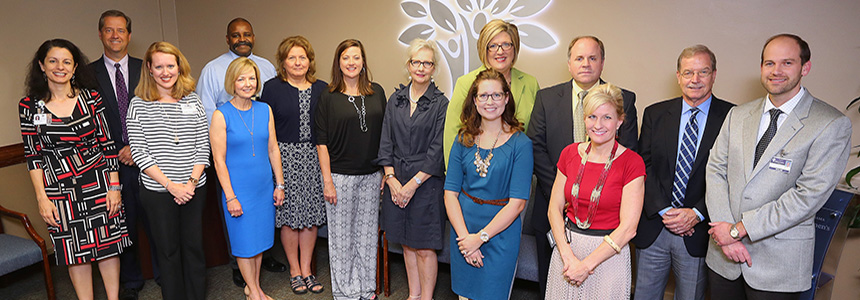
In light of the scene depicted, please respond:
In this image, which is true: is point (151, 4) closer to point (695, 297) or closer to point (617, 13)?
point (617, 13)

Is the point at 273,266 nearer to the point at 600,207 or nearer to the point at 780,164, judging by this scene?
the point at 600,207

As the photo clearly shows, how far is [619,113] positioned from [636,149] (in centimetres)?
54

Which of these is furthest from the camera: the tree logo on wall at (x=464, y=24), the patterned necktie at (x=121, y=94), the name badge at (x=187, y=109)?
the tree logo on wall at (x=464, y=24)

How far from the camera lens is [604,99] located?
230 cm

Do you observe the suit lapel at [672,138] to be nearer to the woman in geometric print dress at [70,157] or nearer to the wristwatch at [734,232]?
the wristwatch at [734,232]

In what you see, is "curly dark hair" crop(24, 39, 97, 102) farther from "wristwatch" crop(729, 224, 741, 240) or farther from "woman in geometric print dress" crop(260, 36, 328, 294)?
"wristwatch" crop(729, 224, 741, 240)

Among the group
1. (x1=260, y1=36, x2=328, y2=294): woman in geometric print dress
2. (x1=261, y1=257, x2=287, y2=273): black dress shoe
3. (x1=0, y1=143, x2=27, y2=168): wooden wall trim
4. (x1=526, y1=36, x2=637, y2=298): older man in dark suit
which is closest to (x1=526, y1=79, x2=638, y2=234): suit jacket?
(x1=526, y1=36, x2=637, y2=298): older man in dark suit

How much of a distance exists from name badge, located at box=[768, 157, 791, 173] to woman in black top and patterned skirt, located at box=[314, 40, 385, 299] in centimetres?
211

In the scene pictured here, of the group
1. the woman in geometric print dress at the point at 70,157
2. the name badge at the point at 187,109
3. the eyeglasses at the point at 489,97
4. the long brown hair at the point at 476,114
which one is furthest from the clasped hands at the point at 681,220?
the woman in geometric print dress at the point at 70,157

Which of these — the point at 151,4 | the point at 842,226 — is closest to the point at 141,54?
the point at 151,4

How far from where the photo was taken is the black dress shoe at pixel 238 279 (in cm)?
392

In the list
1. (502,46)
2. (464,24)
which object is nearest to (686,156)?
(502,46)

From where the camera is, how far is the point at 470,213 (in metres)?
2.76

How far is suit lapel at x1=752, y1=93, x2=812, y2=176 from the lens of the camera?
225 cm
